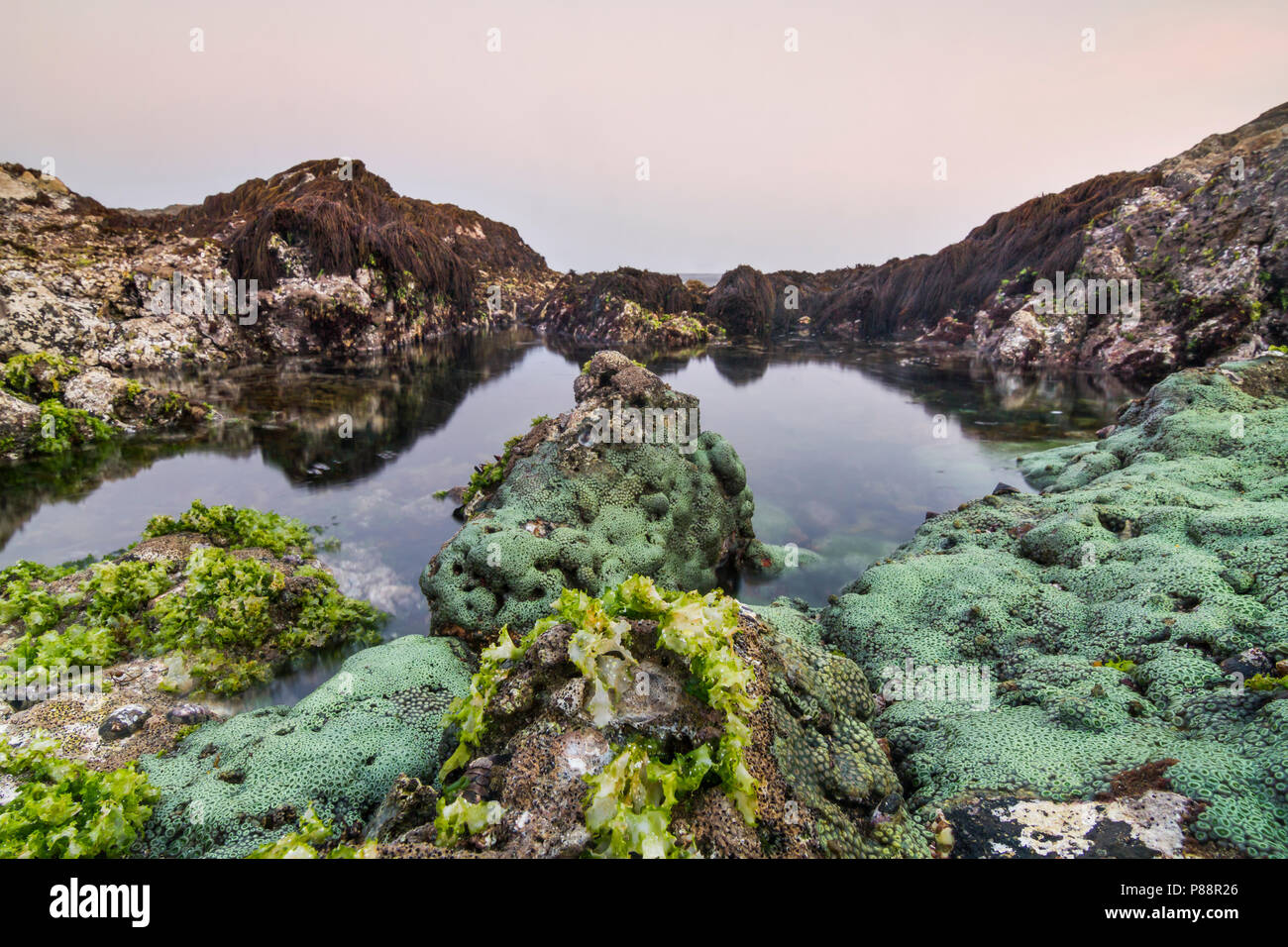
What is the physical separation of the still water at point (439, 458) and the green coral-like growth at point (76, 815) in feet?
7.25

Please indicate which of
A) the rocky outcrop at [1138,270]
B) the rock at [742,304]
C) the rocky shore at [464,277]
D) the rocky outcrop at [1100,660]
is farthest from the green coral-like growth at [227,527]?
the rock at [742,304]

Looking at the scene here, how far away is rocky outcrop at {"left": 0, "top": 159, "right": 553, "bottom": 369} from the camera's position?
56.9 feet

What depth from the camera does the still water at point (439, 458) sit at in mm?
8172

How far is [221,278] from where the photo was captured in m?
23.9

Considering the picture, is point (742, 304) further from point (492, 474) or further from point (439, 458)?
point (492, 474)

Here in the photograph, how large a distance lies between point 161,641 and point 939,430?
55.5ft

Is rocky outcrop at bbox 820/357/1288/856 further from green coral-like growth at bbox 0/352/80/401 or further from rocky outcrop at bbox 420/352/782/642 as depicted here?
green coral-like growth at bbox 0/352/80/401

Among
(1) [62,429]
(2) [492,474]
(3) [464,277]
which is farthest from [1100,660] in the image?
(3) [464,277]

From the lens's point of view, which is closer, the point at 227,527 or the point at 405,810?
the point at 405,810

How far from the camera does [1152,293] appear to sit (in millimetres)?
21641

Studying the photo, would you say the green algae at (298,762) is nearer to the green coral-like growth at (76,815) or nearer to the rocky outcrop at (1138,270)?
the green coral-like growth at (76,815)

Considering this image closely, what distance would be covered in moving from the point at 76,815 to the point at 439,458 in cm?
1088

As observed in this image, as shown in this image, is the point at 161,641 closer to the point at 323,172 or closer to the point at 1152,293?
the point at 1152,293

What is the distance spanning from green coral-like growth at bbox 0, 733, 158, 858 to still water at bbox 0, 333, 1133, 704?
7.25 feet
